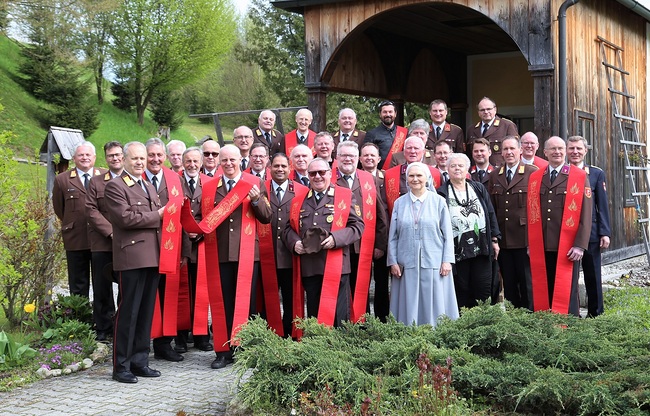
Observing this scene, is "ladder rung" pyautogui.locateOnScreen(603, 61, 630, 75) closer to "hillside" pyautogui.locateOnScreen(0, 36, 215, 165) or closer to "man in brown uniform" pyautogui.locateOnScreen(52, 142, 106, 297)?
"man in brown uniform" pyautogui.locateOnScreen(52, 142, 106, 297)

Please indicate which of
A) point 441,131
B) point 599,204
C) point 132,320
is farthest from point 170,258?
point 599,204

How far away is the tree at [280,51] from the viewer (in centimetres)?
2677

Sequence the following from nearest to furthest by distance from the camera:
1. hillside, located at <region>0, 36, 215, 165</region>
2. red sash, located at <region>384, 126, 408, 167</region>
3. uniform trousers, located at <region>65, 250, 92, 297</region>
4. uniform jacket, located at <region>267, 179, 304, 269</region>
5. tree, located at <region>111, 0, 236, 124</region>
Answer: uniform jacket, located at <region>267, 179, 304, 269</region>
uniform trousers, located at <region>65, 250, 92, 297</region>
red sash, located at <region>384, 126, 408, 167</region>
hillside, located at <region>0, 36, 215, 165</region>
tree, located at <region>111, 0, 236, 124</region>

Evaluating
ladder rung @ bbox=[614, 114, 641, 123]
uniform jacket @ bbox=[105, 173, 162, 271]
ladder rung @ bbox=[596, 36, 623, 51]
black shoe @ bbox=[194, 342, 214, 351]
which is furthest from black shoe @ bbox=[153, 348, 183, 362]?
ladder rung @ bbox=[614, 114, 641, 123]

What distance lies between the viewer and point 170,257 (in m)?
7.11

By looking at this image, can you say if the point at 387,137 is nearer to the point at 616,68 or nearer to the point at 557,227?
the point at 557,227

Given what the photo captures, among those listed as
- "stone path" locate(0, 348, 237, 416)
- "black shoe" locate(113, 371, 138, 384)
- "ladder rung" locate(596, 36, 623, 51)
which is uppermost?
"ladder rung" locate(596, 36, 623, 51)

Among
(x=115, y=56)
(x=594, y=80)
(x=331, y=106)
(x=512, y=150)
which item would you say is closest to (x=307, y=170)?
(x=512, y=150)

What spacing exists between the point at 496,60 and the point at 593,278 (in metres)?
9.38

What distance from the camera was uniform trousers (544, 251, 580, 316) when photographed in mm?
8250

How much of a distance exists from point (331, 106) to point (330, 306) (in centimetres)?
1742

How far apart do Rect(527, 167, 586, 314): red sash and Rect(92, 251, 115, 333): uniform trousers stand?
427cm

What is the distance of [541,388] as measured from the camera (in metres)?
5.11

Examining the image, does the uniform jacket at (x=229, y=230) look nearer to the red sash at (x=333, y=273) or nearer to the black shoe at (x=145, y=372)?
the red sash at (x=333, y=273)
